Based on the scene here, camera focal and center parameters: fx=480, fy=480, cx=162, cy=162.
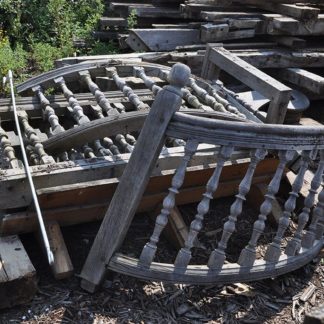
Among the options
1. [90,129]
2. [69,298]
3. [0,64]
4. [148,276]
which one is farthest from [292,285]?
[0,64]

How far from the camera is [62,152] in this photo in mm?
3488

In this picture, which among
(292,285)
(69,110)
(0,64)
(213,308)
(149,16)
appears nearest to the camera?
(213,308)

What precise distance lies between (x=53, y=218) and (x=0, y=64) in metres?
2.55

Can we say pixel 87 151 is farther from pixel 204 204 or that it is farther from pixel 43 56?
pixel 43 56

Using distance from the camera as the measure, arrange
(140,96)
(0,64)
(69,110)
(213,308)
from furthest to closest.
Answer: (0,64), (140,96), (69,110), (213,308)

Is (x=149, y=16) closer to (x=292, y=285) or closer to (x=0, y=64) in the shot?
(x=0, y=64)

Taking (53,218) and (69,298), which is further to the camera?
(53,218)

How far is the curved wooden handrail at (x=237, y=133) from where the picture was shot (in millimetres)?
2586

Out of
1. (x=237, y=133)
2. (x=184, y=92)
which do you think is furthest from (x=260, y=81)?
(x=237, y=133)

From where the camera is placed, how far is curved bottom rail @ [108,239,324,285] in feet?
9.20

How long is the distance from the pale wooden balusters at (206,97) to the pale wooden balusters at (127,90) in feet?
1.74

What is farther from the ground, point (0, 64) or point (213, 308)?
point (0, 64)

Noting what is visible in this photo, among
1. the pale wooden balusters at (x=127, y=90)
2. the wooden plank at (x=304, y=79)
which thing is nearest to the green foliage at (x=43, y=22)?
the pale wooden balusters at (x=127, y=90)

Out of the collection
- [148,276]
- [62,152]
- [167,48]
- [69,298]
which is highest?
[167,48]
